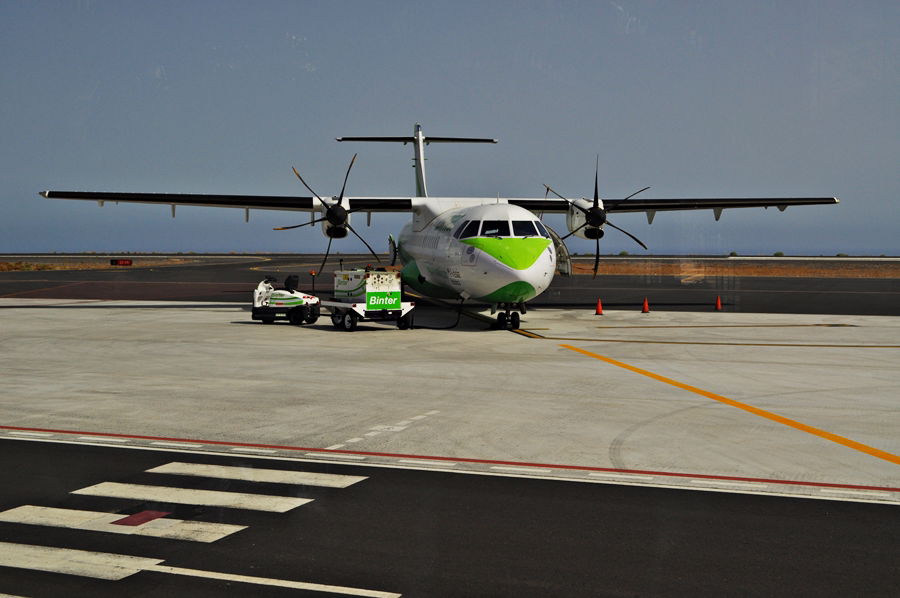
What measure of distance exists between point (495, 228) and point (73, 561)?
18.7 metres

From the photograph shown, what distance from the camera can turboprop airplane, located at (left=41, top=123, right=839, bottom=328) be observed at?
2355 centimetres

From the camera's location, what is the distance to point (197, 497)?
26.4 feet

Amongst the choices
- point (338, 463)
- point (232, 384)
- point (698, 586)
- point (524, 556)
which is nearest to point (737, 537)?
point (698, 586)

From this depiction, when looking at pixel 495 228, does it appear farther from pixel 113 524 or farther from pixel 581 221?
pixel 113 524

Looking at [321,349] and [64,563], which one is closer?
[64,563]

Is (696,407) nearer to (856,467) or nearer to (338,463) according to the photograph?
(856,467)

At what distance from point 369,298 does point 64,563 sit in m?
18.6

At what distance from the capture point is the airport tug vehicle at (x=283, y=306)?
87.8 feet

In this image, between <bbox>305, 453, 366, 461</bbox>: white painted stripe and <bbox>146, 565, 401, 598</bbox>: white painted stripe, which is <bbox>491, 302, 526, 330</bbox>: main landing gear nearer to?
<bbox>305, 453, 366, 461</bbox>: white painted stripe

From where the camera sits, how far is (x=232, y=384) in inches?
583

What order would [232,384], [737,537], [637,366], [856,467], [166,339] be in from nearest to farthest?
[737,537]
[856,467]
[232,384]
[637,366]
[166,339]

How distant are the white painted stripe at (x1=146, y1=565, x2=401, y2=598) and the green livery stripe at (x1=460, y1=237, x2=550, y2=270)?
17429 millimetres

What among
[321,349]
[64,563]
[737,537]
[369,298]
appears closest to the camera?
[64,563]

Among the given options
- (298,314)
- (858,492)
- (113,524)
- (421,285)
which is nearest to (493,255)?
(421,285)
